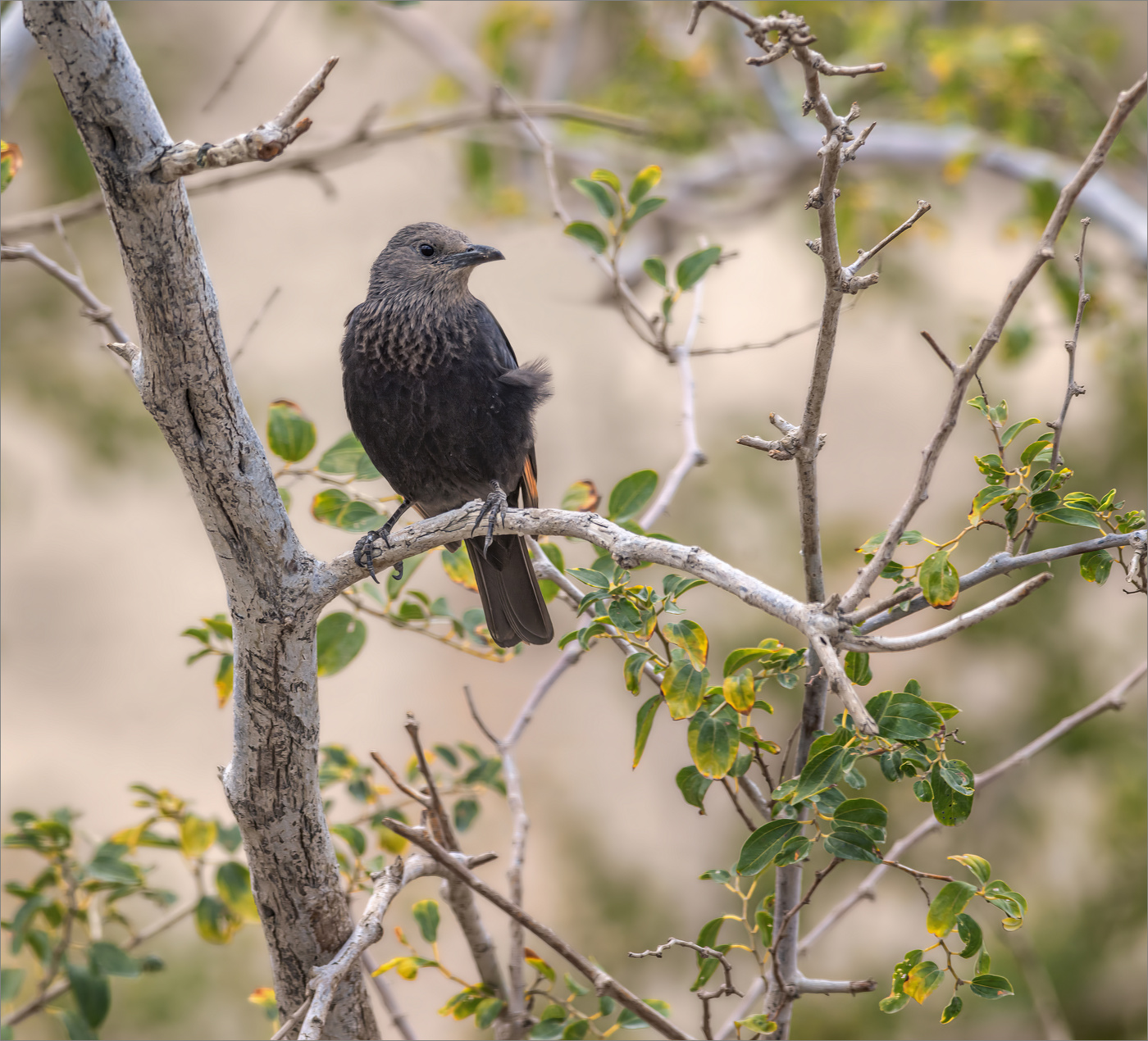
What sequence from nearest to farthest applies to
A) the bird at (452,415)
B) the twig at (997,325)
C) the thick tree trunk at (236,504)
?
the twig at (997,325) → the thick tree trunk at (236,504) → the bird at (452,415)

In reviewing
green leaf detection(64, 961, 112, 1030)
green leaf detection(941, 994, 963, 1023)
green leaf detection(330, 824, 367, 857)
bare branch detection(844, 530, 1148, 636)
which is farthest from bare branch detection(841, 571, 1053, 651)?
→ green leaf detection(64, 961, 112, 1030)

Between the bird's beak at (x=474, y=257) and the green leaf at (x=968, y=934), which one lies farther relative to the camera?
the bird's beak at (x=474, y=257)

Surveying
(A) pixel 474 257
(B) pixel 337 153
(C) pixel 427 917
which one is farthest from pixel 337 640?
(B) pixel 337 153

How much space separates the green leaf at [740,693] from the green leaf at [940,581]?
0.27 m

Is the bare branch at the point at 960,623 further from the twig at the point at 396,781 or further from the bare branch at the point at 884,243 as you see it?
the twig at the point at 396,781

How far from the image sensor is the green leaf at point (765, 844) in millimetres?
1333

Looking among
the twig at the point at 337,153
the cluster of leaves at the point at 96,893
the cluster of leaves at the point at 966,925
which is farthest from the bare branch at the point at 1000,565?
the twig at the point at 337,153

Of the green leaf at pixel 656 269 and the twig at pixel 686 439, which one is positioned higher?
the green leaf at pixel 656 269

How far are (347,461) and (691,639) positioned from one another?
3.33ft

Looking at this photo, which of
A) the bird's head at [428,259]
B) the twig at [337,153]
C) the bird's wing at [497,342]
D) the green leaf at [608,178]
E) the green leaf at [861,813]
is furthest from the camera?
the twig at [337,153]

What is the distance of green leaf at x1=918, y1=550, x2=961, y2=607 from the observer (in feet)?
3.97

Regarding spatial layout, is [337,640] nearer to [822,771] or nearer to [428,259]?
[822,771]

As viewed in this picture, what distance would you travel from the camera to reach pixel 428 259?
9.06ft

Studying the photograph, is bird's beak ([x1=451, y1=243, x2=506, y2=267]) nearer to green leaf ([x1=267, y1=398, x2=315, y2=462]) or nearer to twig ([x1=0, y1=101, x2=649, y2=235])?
twig ([x1=0, y1=101, x2=649, y2=235])
